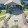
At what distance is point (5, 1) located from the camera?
0.70 meters

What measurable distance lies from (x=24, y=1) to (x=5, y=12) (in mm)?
238

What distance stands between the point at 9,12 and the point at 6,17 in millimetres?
63

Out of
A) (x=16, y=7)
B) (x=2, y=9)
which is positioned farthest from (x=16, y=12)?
(x=2, y=9)

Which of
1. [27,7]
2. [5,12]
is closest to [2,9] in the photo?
[5,12]

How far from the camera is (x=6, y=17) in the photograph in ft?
2.27

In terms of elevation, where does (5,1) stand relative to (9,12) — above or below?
above

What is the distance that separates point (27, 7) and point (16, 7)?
119 millimetres

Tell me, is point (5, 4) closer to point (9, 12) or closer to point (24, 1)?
point (9, 12)

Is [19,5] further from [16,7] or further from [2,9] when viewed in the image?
[2,9]

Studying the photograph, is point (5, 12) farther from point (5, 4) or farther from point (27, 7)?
point (27, 7)

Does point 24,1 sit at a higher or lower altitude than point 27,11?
higher

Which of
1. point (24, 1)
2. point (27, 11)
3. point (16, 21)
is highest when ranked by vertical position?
point (24, 1)

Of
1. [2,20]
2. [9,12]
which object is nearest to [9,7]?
[9,12]

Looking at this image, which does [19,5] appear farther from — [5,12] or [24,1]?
[5,12]
